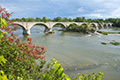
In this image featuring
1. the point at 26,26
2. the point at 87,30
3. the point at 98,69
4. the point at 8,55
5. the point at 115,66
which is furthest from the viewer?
the point at 87,30

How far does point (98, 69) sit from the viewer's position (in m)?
11.1

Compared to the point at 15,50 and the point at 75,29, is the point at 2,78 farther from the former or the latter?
the point at 75,29

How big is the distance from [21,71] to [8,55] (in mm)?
1214

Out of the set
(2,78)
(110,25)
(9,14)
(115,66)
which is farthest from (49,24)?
(110,25)

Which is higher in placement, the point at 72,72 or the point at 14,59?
the point at 14,59

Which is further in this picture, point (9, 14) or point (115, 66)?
point (115, 66)

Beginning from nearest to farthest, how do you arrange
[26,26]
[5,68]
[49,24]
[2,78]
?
[2,78] < [5,68] < [26,26] < [49,24]

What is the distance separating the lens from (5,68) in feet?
15.2

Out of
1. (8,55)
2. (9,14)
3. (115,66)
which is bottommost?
(115,66)

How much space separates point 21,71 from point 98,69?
9.28 metres

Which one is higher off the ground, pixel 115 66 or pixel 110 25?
pixel 110 25

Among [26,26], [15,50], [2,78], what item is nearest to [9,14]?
[15,50]

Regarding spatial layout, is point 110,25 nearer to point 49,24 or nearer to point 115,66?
point 49,24

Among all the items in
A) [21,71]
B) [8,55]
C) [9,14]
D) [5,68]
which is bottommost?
[21,71]
